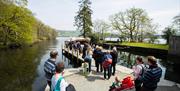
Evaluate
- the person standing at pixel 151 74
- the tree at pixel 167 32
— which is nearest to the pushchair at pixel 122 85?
the person standing at pixel 151 74

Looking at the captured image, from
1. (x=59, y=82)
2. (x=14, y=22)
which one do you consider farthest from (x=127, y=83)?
(x=14, y=22)

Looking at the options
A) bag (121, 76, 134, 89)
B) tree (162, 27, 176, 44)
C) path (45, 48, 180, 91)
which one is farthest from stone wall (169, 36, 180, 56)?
tree (162, 27, 176, 44)

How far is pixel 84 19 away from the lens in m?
53.0

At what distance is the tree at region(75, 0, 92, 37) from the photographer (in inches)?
2078

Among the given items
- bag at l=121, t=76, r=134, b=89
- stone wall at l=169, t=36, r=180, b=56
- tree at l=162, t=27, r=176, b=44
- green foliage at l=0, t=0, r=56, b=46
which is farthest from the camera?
tree at l=162, t=27, r=176, b=44

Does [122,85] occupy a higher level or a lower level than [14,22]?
lower

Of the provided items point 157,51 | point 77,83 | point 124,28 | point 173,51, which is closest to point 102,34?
point 124,28

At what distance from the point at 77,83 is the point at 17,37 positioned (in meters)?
31.0

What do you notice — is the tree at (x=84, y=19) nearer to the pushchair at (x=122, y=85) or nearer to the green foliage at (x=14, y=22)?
the green foliage at (x=14, y=22)

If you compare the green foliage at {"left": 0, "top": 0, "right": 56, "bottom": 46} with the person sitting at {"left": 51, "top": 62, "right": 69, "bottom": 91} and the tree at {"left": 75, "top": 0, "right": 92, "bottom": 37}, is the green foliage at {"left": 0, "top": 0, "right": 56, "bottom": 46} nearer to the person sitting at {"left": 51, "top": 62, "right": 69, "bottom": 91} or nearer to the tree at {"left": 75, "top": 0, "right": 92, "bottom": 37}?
the tree at {"left": 75, "top": 0, "right": 92, "bottom": 37}

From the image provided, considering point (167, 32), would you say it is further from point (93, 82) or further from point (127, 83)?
point (127, 83)

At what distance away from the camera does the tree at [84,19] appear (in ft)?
173

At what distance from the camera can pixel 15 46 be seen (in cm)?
4109

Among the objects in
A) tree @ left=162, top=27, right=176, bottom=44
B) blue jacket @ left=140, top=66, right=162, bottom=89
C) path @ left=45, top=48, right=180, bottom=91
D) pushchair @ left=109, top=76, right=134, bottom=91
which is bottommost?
path @ left=45, top=48, right=180, bottom=91
